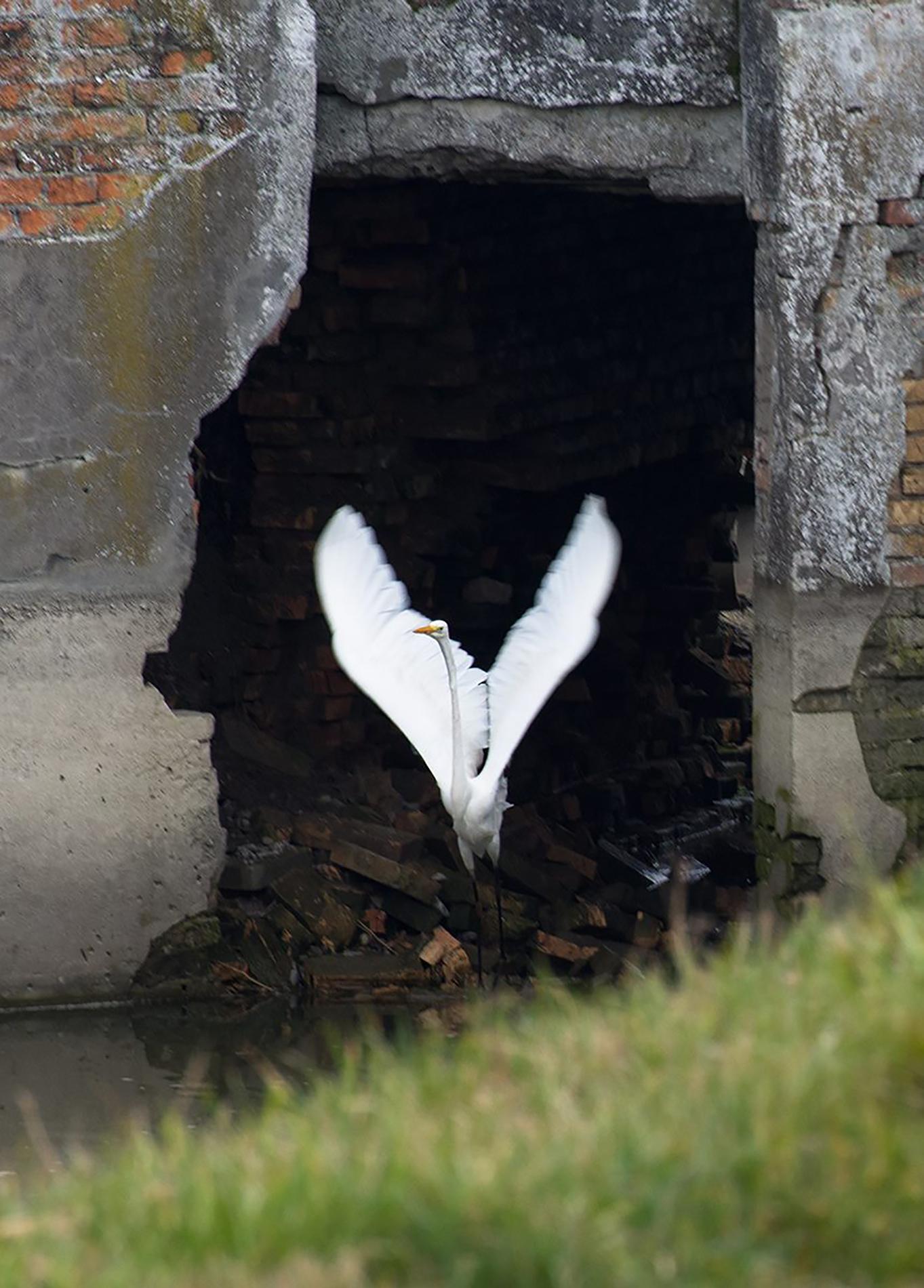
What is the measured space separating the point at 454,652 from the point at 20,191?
5.08 feet

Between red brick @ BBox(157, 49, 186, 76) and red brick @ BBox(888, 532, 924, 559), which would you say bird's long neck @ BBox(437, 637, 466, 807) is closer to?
red brick @ BBox(888, 532, 924, 559)

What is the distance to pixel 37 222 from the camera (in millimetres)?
4926

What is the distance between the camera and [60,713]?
5082 millimetres

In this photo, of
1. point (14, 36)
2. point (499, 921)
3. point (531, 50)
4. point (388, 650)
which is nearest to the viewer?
point (14, 36)

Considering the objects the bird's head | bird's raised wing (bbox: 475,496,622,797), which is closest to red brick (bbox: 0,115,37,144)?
the bird's head

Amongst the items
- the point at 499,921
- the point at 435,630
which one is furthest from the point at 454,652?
the point at 499,921

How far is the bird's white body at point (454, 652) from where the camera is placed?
5.15 metres

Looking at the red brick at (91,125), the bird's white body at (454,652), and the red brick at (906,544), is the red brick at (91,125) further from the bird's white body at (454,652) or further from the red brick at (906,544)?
the red brick at (906,544)

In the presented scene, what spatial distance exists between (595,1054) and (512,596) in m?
4.57

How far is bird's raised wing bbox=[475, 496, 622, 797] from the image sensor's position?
5.13 meters

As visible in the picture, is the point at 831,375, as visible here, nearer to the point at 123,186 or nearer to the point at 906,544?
the point at 906,544

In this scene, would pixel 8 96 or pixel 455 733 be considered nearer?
pixel 8 96

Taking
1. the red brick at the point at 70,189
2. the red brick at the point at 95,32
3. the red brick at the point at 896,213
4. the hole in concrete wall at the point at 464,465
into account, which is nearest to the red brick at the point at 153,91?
the red brick at the point at 95,32

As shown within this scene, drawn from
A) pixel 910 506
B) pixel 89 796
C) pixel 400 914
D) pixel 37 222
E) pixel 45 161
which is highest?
pixel 45 161
